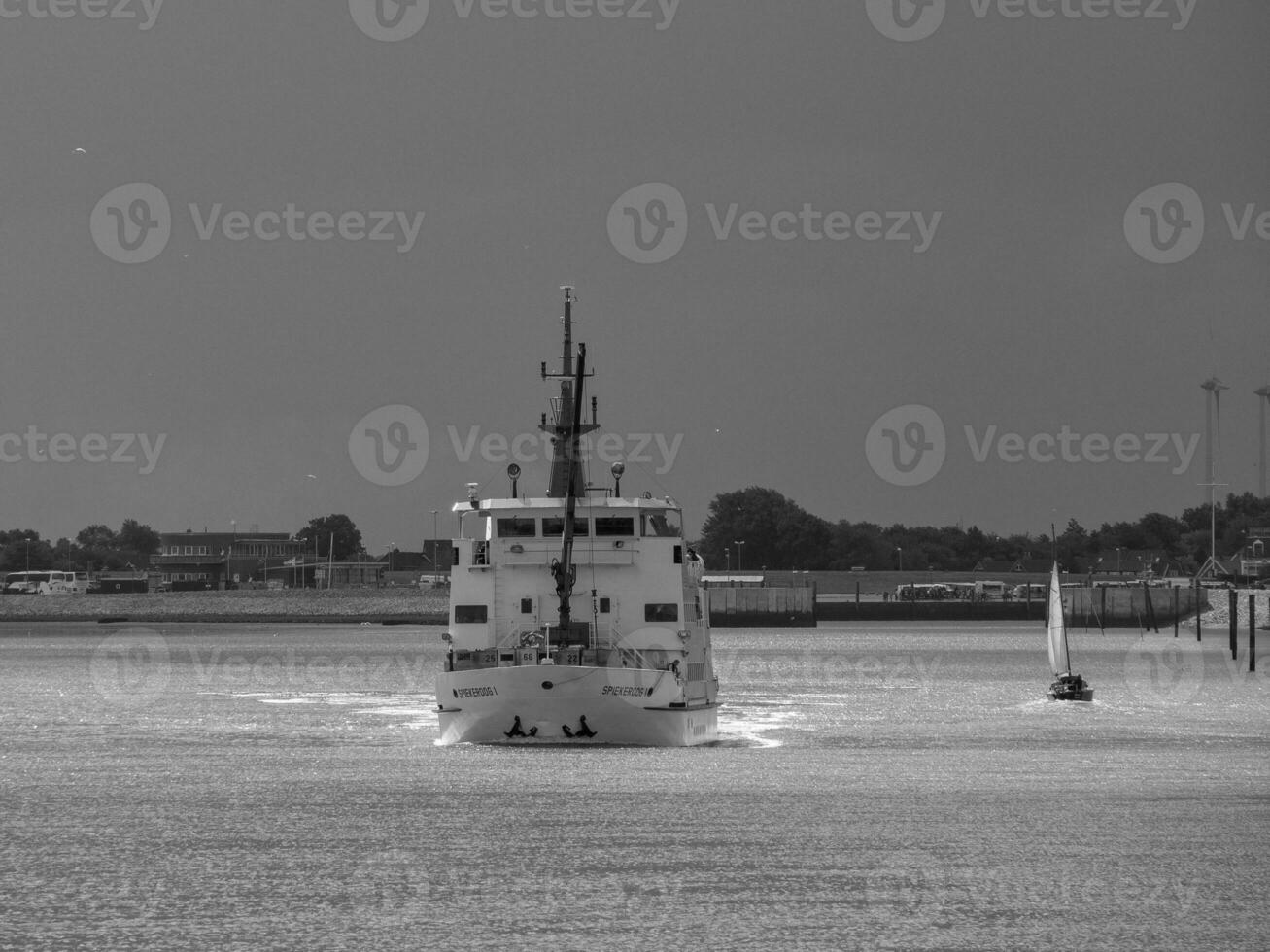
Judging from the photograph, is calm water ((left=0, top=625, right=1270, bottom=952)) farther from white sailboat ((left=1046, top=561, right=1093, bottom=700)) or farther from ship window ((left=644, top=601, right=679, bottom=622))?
white sailboat ((left=1046, top=561, right=1093, bottom=700))

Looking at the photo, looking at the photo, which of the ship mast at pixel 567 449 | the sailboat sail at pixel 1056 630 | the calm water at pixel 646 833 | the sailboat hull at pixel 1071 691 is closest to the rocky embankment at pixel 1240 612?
the sailboat sail at pixel 1056 630

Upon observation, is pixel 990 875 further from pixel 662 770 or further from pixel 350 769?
pixel 350 769

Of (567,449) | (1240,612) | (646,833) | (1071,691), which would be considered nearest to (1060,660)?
(1071,691)

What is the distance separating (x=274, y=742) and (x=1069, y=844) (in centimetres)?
2635

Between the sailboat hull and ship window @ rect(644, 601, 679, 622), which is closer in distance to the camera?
ship window @ rect(644, 601, 679, 622)

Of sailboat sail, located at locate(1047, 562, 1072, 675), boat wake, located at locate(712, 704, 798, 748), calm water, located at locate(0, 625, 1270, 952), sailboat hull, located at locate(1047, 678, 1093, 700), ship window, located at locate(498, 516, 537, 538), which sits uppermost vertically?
ship window, located at locate(498, 516, 537, 538)

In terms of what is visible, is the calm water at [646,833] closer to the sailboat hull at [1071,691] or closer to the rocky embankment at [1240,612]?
the sailboat hull at [1071,691]

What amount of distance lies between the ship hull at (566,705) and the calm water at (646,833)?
624mm

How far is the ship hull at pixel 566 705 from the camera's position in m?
43.9

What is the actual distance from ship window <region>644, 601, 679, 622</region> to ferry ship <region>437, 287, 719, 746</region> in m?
0.02

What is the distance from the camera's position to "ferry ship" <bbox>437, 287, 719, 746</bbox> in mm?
44656

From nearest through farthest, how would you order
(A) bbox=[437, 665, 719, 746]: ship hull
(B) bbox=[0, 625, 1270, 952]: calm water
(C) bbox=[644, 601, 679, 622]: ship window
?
1. (B) bbox=[0, 625, 1270, 952]: calm water
2. (A) bbox=[437, 665, 719, 746]: ship hull
3. (C) bbox=[644, 601, 679, 622]: ship window

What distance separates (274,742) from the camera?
51938mm

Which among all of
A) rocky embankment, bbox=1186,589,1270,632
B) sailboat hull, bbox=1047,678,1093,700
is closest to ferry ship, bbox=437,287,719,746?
sailboat hull, bbox=1047,678,1093,700
